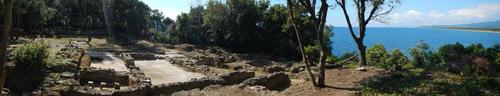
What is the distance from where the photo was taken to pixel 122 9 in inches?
2394

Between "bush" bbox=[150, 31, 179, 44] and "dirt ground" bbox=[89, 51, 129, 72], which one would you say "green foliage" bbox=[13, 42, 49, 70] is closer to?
"dirt ground" bbox=[89, 51, 129, 72]

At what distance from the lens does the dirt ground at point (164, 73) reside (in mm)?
23734

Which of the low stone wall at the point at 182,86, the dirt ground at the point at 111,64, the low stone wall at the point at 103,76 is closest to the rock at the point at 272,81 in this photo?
the low stone wall at the point at 182,86

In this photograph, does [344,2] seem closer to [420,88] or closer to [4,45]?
[420,88]

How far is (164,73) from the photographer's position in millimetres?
26234

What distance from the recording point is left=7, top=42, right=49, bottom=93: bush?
17234mm

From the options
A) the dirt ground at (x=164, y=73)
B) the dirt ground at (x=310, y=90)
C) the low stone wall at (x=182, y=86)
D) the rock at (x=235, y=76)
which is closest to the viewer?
the dirt ground at (x=310, y=90)

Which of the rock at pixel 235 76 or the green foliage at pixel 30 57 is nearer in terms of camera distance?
the green foliage at pixel 30 57

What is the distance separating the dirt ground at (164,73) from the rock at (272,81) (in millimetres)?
4144

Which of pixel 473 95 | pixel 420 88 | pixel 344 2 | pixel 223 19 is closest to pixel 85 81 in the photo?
pixel 344 2

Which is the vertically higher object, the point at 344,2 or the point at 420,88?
the point at 344,2

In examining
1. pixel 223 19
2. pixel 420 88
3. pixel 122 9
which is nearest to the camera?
pixel 420 88

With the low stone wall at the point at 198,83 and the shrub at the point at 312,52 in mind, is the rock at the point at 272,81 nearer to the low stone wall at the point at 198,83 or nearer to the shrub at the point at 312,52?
the low stone wall at the point at 198,83

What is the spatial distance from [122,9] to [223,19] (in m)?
15.5
